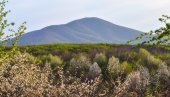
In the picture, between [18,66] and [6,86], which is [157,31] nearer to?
[6,86]

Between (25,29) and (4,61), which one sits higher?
(25,29)

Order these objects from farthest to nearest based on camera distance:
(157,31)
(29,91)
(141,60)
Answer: (141,60)
(29,91)
(157,31)

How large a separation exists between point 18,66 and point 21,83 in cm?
181

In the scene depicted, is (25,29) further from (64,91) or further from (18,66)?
(64,91)

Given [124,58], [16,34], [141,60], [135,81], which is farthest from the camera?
[124,58]

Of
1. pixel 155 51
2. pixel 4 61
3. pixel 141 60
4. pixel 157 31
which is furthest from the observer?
pixel 155 51

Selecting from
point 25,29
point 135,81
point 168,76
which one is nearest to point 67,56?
point 168,76

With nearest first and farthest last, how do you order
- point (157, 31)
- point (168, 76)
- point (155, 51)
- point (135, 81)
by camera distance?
1. point (157, 31)
2. point (135, 81)
3. point (168, 76)
4. point (155, 51)

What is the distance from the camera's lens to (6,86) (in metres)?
13.2

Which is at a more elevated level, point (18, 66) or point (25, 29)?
point (25, 29)

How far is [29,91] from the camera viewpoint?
42.3ft

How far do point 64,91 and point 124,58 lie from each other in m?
29.1

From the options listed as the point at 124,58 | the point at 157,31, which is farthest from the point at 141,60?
the point at 157,31

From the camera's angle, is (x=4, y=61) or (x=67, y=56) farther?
(x=67, y=56)
